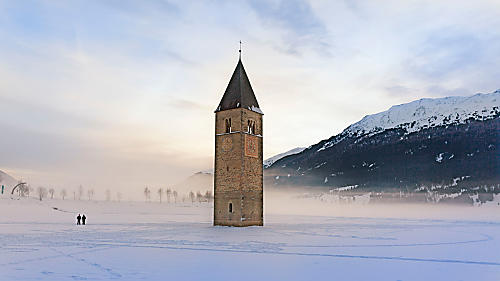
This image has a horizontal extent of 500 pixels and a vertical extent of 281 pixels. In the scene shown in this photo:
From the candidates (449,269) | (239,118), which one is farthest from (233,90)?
(449,269)

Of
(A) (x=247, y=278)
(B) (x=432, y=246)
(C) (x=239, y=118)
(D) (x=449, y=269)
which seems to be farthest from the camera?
(C) (x=239, y=118)

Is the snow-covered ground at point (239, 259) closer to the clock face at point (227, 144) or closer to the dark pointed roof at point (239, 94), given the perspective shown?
the clock face at point (227, 144)

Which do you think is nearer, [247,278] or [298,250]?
[247,278]

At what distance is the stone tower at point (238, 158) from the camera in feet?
160

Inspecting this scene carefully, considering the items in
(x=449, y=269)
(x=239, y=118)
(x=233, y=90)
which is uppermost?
(x=233, y=90)

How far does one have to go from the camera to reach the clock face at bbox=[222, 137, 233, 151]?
5006 centimetres

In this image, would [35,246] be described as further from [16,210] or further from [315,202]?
[315,202]

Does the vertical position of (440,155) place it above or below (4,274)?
above

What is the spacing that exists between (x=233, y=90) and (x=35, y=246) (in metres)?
30.1

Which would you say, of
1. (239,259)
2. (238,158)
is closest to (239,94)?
(238,158)

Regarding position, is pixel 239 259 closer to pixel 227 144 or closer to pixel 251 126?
pixel 227 144

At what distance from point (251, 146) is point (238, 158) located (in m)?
2.64

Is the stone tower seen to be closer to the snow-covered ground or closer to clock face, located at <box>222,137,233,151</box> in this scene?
clock face, located at <box>222,137,233,151</box>

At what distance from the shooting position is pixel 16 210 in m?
71.1
